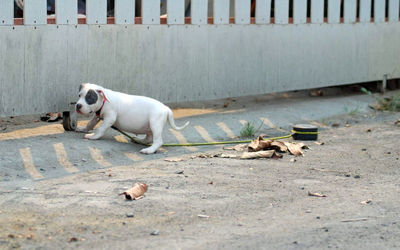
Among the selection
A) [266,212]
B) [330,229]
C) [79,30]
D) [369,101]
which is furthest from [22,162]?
[369,101]

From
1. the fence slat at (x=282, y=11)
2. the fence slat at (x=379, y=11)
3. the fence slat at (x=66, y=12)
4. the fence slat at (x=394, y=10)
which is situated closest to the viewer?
the fence slat at (x=66, y=12)

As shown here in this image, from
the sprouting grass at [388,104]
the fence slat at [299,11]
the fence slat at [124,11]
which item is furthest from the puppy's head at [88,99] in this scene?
the sprouting grass at [388,104]

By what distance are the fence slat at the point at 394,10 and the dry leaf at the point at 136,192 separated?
7.74m

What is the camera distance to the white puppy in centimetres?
756

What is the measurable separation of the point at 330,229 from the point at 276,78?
5634mm

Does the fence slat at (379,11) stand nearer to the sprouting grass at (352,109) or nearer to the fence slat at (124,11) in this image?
the sprouting grass at (352,109)

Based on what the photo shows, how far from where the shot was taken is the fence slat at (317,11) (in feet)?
36.1

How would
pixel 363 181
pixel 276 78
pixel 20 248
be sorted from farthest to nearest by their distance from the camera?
pixel 276 78
pixel 363 181
pixel 20 248

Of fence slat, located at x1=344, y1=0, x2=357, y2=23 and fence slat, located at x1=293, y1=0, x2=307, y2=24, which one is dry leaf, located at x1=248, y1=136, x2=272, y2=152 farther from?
fence slat, located at x1=344, y1=0, x2=357, y2=23

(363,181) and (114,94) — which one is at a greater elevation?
(114,94)

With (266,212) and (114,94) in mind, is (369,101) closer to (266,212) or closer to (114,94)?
(114,94)

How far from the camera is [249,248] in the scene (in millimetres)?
4742

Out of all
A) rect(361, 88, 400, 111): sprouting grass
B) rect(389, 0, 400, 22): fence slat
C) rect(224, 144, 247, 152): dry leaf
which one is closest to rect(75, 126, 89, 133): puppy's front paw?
rect(224, 144, 247, 152): dry leaf

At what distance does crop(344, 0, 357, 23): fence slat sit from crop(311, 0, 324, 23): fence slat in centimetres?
62
